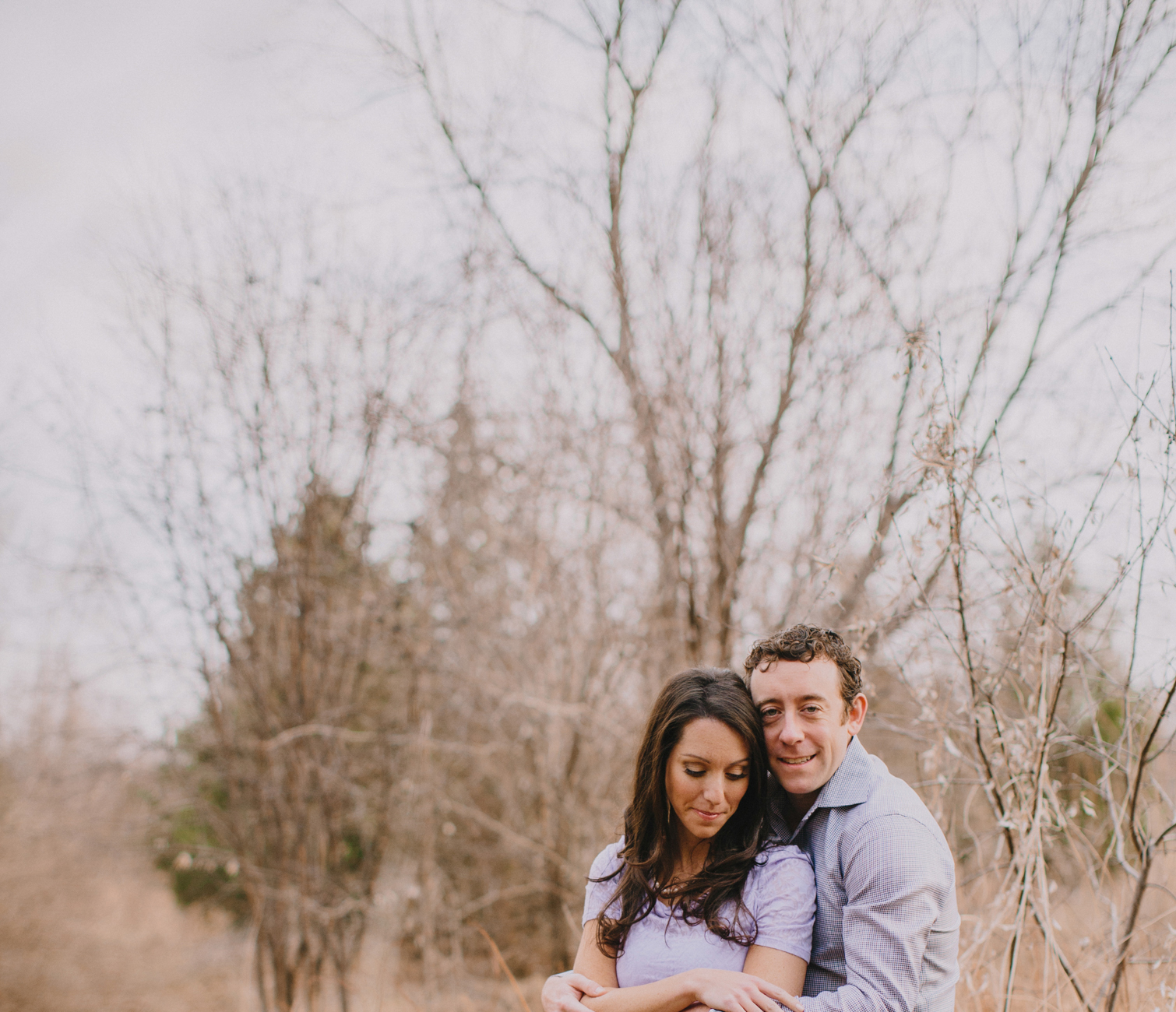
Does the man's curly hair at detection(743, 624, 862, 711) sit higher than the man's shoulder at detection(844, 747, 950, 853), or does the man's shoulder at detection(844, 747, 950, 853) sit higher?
the man's curly hair at detection(743, 624, 862, 711)

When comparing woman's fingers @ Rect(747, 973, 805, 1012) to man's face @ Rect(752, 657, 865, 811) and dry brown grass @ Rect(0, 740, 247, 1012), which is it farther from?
dry brown grass @ Rect(0, 740, 247, 1012)

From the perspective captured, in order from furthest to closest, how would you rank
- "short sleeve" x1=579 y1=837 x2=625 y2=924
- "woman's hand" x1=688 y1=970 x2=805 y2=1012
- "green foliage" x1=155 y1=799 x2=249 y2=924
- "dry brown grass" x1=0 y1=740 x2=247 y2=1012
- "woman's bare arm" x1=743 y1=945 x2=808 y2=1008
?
"green foliage" x1=155 y1=799 x2=249 y2=924, "dry brown grass" x1=0 y1=740 x2=247 y2=1012, "short sleeve" x1=579 y1=837 x2=625 y2=924, "woman's bare arm" x1=743 y1=945 x2=808 y2=1008, "woman's hand" x1=688 y1=970 x2=805 y2=1012

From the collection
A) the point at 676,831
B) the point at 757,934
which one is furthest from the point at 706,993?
the point at 676,831

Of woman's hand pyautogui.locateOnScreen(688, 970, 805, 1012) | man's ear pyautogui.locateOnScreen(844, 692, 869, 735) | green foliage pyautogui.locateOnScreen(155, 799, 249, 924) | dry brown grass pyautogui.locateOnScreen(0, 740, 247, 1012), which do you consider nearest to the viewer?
woman's hand pyautogui.locateOnScreen(688, 970, 805, 1012)

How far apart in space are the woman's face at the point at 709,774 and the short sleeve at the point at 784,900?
14cm

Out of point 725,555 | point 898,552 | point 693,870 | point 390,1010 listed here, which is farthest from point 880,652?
point 390,1010

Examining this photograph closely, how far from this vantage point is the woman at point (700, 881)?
67.1 inches

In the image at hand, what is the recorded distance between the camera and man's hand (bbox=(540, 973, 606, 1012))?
1.81 metres

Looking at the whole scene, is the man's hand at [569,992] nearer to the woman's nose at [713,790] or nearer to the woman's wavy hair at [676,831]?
the woman's wavy hair at [676,831]

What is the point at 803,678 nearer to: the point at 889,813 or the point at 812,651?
the point at 812,651

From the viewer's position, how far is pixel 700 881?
6.09ft

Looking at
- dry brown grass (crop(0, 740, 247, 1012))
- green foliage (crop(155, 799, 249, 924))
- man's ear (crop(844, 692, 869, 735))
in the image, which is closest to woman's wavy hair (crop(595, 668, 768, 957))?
man's ear (crop(844, 692, 869, 735))

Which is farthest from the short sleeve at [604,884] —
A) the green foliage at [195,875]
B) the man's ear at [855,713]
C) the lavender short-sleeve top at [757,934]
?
the green foliage at [195,875]

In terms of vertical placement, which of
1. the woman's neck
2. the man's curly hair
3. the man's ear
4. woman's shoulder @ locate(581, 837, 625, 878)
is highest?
the man's curly hair
